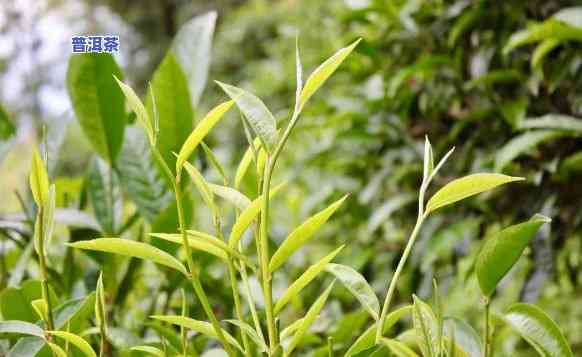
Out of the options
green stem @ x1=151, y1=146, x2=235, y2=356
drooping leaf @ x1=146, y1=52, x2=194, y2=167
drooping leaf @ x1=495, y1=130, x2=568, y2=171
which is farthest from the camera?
drooping leaf @ x1=495, y1=130, x2=568, y2=171

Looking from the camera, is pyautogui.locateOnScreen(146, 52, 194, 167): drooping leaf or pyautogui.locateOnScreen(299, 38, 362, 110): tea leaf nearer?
pyautogui.locateOnScreen(299, 38, 362, 110): tea leaf

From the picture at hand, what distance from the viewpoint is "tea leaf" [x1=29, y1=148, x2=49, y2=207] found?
48cm

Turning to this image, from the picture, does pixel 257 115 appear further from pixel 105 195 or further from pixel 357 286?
pixel 105 195

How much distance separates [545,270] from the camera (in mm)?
1080

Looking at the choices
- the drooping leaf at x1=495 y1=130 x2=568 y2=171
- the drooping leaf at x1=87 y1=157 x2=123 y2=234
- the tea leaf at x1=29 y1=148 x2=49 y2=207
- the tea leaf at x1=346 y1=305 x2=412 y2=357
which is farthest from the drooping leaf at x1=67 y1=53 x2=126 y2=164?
the drooping leaf at x1=495 y1=130 x2=568 y2=171

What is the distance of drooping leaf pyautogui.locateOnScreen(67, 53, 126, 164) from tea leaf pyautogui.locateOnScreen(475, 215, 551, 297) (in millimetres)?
469

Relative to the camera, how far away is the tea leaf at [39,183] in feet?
1.58

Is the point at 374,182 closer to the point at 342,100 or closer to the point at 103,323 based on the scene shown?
the point at 342,100

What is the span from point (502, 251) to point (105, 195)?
0.52 m

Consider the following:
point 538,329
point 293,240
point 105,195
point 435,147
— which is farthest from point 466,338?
point 435,147

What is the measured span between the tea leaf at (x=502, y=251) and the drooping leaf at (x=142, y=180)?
0.43 metres

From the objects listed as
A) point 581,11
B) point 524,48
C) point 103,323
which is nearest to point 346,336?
point 103,323

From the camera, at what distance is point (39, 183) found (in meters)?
0.49

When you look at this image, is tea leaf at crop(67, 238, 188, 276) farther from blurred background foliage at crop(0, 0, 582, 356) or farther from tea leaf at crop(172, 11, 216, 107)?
tea leaf at crop(172, 11, 216, 107)
